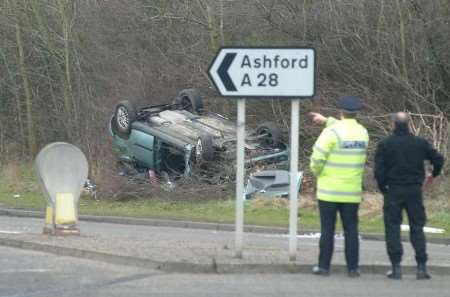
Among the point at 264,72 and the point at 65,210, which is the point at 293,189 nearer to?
the point at 264,72

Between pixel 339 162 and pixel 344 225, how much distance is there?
26.7 inches

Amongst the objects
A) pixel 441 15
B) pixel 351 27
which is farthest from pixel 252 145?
pixel 441 15

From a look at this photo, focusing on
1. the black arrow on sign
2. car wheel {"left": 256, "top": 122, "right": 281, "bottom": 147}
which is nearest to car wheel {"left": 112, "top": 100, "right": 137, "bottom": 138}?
car wheel {"left": 256, "top": 122, "right": 281, "bottom": 147}

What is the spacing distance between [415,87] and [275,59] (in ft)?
54.9

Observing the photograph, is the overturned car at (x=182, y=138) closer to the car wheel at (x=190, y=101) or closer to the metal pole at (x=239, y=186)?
the car wheel at (x=190, y=101)

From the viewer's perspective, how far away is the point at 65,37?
35.9 meters

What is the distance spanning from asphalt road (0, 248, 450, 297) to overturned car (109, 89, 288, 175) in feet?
48.5

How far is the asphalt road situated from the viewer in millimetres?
9166

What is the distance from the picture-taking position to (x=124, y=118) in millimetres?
26984

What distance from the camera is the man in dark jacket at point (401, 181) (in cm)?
988

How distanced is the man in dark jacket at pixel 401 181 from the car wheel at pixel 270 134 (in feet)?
52.9

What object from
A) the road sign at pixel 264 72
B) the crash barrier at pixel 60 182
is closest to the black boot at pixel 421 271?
the road sign at pixel 264 72

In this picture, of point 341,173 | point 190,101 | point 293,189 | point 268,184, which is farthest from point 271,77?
point 190,101

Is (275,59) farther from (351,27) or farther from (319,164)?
(351,27)
